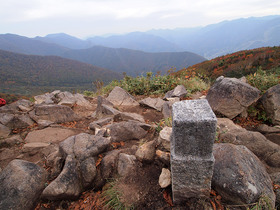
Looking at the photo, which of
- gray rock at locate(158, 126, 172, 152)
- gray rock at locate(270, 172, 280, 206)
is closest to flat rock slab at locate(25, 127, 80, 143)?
gray rock at locate(158, 126, 172, 152)

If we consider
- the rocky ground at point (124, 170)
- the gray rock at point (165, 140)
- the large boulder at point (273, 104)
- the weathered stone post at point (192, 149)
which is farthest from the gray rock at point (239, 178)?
the large boulder at point (273, 104)

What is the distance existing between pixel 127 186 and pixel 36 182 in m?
1.67

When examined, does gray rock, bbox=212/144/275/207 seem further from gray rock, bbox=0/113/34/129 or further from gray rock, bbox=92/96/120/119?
gray rock, bbox=0/113/34/129

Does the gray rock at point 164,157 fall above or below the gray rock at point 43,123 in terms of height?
above

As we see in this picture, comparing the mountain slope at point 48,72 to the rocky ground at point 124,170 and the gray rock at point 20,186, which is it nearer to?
the rocky ground at point 124,170

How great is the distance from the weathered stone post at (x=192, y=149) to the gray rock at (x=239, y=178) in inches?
12.1

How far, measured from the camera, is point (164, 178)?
273 centimetres

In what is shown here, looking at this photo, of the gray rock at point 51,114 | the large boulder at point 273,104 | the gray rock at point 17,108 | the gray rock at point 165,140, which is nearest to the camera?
the gray rock at point 165,140

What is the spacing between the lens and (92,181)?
10.5ft

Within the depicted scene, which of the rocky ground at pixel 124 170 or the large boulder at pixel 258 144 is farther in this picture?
the large boulder at pixel 258 144

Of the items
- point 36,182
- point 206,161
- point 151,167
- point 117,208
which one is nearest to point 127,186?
point 117,208

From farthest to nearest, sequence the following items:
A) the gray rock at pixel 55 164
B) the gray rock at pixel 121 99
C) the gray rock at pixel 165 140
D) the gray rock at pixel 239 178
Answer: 1. the gray rock at pixel 121 99
2. the gray rock at pixel 55 164
3. the gray rock at pixel 165 140
4. the gray rock at pixel 239 178

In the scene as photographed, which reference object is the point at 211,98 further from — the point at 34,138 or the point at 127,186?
the point at 34,138

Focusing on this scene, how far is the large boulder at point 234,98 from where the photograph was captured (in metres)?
5.32
